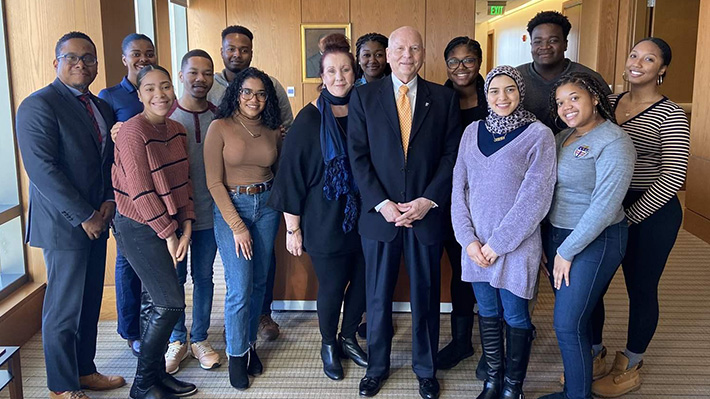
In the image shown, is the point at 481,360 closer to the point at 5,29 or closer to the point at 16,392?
the point at 16,392

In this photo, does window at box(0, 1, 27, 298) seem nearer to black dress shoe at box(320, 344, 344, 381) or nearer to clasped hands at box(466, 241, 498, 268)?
black dress shoe at box(320, 344, 344, 381)

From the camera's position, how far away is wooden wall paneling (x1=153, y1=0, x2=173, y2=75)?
18.5ft

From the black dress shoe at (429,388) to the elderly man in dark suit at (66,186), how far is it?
1.58m

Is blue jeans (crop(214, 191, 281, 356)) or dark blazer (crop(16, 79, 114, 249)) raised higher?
dark blazer (crop(16, 79, 114, 249))

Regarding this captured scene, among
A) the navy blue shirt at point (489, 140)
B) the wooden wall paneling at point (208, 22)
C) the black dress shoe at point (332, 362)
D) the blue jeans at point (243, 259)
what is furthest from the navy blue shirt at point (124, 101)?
the wooden wall paneling at point (208, 22)

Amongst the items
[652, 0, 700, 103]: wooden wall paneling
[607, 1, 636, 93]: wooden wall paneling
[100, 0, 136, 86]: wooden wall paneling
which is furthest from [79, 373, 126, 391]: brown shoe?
[652, 0, 700, 103]: wooden wall paneling

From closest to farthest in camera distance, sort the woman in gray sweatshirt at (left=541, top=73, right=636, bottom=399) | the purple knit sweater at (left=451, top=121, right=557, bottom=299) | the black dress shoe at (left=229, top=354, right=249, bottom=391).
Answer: the woman in gray sweatshirt at (left=541, top=73, right=636, bottom=399) < the purple knit sweater at (left=451, top=121, right=557, bottom=299) < the black dress shoe at (left=229, top=354, right=249, bottom=391)

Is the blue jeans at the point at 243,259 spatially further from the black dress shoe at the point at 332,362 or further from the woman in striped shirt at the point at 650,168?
the woman in striped shirt at the point at 650,168

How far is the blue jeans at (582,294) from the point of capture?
7.57ft

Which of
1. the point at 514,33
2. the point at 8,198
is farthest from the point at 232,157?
the point at 514,33

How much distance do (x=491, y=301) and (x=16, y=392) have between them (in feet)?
6.59

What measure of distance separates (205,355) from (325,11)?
5.00 m

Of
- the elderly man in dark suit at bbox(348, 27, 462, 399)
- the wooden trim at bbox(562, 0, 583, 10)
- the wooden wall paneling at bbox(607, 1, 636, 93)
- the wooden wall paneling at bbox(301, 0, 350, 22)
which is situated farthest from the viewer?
the wooden trim at bbox(562, 0, 583, 10)

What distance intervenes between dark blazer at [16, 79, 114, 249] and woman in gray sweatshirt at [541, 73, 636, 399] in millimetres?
2008
